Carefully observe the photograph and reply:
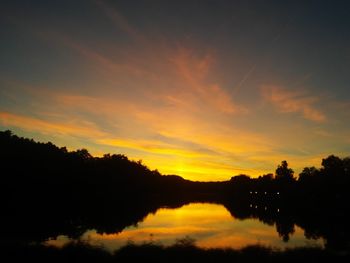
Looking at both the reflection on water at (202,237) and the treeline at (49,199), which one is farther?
the treeline at (49,199)

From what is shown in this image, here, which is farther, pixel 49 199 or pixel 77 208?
pixel 49 199

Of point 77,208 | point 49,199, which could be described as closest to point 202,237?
point 77,208

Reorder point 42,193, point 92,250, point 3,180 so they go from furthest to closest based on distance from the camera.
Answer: point 42,193 < point 3,180 < point 92,250

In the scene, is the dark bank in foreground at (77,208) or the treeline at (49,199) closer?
the dark bank in foreground at (77,208)

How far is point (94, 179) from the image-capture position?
197250 millimetres

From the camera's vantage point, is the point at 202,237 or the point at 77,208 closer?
the point at 202,237

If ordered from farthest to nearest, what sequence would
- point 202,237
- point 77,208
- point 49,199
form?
point 49,199
point 77,208
point 202,237

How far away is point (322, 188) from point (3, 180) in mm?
138759

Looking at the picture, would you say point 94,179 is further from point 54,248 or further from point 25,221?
point 54,248

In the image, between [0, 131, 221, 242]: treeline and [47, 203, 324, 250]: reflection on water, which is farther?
[0, 131, 221, 242]: treeline

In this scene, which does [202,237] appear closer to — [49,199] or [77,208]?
[77,208]

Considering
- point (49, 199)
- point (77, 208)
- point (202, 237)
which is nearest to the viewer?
point (202, 237)

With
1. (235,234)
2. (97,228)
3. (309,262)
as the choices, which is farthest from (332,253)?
(97,228)

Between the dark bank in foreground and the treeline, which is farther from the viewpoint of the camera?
the treeline
